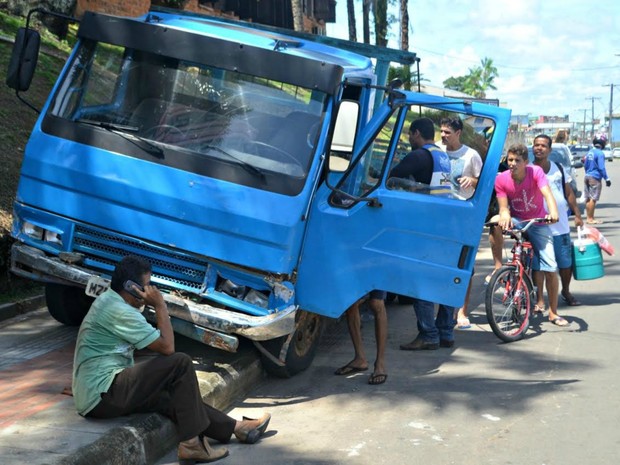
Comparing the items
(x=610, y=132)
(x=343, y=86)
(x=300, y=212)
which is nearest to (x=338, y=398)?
(x=300, y=212)

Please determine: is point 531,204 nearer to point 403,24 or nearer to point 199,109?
point 199,109

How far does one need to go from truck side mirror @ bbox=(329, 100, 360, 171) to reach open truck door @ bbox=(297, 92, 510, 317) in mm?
28

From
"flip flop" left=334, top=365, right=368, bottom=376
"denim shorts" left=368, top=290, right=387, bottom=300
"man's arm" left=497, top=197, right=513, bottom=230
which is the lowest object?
"flip flop" left=334, top=365, right=368, bottom=376

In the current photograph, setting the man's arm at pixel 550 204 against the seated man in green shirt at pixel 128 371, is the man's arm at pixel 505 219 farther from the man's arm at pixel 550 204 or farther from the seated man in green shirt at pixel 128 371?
the seated man in green shirt at pixel 128 371

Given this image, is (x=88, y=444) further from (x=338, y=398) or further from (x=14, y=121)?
(x=14, y=121)

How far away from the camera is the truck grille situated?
22.1ft

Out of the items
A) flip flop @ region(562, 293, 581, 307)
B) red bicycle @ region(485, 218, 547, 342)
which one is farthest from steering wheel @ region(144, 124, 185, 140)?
flip flop @ region(562, 293, 581, 307)

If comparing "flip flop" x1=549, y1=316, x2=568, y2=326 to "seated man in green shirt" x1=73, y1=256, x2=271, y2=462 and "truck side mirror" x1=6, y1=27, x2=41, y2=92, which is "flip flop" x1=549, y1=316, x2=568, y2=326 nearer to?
"seated man in green shirt" x1=73, y1=256, x2=271, y2=462

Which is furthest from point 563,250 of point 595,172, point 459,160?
point 595,172

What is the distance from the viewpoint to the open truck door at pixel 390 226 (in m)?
7.00

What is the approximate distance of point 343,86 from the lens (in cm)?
703

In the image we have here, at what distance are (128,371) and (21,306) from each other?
11.6 ft

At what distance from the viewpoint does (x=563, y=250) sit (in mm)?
9766

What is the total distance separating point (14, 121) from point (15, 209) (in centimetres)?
587
